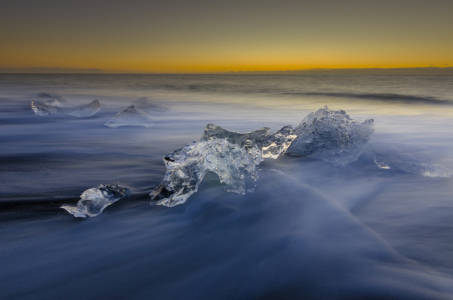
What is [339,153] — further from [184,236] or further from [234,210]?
[184,236]

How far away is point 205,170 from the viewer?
262cm

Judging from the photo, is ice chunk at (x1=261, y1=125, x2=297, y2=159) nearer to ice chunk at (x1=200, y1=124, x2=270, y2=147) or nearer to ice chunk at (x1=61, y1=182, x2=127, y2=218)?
ice chunk at (x1=200, y1=124, x2=270, y2=147)

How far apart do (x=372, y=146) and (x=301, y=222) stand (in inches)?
132

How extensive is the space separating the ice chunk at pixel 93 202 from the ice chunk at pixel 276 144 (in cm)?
192

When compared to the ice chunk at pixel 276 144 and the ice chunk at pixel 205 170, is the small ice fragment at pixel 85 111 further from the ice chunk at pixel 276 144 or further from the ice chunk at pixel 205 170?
the ice chunk at pixel 205 170

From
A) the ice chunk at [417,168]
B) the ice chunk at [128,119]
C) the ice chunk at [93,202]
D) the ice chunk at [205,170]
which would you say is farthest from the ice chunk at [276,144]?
the ice chunk at [128,119]

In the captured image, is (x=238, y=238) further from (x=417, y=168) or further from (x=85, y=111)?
(x=85, y=111)

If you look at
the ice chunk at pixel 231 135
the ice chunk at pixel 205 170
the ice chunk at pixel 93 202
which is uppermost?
the ice chunk at pixel 231 135

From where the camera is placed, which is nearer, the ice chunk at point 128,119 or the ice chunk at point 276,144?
the ice chunk at point 276,144

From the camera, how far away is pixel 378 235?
2152 mm

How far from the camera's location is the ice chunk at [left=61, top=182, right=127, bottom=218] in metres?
2.34

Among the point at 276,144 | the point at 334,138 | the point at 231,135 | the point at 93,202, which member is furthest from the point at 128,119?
the point at 334,138

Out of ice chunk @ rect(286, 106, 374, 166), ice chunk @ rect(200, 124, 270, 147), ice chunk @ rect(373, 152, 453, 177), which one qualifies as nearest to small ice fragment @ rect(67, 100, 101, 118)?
ice chunk @ rect(200, 124, 270, 147)

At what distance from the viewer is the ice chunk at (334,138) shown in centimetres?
372
